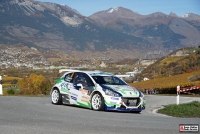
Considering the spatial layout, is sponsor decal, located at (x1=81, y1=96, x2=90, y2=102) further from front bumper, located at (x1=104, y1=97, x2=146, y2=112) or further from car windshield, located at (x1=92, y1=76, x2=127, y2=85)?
front bumper, located at (x1=104, y1=97, x2=146, y2=112)

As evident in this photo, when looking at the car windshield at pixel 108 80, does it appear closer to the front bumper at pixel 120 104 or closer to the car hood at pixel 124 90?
the car hood at pixel 124 90

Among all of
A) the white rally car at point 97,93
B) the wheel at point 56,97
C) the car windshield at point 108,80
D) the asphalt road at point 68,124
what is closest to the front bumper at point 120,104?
the white rally car at point 97,93

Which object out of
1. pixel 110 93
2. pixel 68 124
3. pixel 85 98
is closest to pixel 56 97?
pixel 85 98

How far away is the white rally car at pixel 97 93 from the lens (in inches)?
613

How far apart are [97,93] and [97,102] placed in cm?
33

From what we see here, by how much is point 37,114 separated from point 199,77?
3713 cm

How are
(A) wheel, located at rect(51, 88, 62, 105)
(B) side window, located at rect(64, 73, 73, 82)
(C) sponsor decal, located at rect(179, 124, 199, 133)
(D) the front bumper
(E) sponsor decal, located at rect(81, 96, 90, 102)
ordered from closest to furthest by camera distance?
(C) sponsor decal, located at rect(179, 124, 199, 133)
(D) the front bumper
(E) sponsor decal, located at rect(81, 96, 90, 102)
(A) wheel, located at rect(51, 88, 62, 105)
(B) side window, located at rect(64, 73, 73, 82)

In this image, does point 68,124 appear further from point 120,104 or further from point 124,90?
point 124,90

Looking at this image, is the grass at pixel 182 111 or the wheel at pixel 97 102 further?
the grass at pixel 182 111

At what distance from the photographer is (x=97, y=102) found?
624 inches

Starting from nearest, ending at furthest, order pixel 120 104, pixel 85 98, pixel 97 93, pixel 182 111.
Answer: pixel 120 104
pixel 97 93
pixel 85 98
pixel 182 111

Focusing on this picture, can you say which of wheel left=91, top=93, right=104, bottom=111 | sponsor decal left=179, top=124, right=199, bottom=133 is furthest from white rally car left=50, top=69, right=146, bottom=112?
sponsor decal left=179, top=124, right=199, bottom=133

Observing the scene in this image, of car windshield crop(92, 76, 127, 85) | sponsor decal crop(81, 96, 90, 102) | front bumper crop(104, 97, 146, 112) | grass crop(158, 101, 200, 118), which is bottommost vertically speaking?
grass crop(158, 101, 200, 118)

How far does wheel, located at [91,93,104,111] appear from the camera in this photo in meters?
15.6
